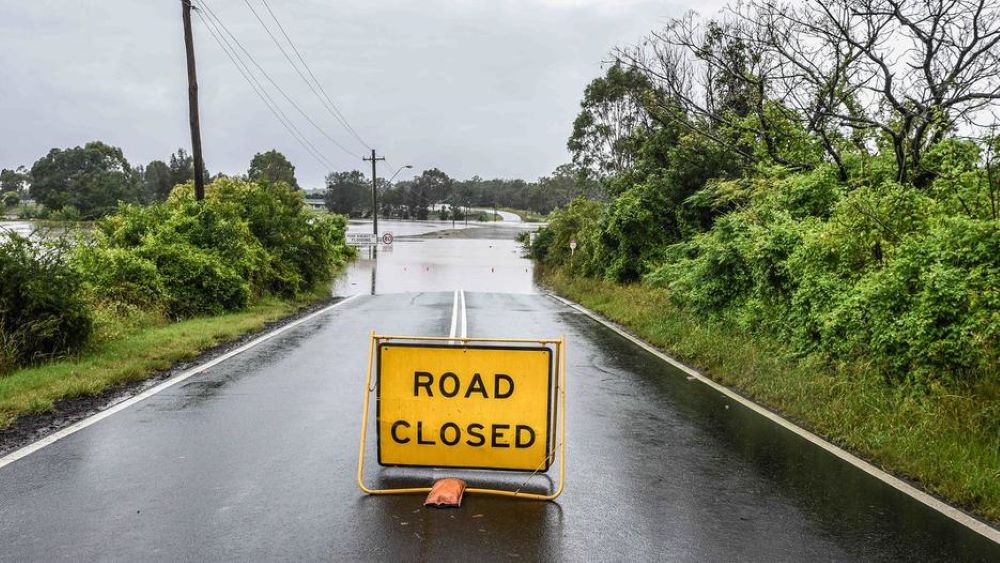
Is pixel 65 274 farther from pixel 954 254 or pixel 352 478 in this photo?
pixel 954 254

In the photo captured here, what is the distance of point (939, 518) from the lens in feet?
16.2

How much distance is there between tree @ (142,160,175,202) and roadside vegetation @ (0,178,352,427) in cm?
9179

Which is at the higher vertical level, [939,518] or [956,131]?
[956,131]

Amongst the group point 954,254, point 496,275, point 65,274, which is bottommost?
point 496,275

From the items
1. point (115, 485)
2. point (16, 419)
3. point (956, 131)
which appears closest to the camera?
point (115, 485)

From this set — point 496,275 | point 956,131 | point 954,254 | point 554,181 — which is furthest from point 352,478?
point 554,181

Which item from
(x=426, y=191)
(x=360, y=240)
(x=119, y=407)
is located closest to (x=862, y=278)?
(x=119, y=407)

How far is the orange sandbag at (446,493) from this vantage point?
497cm

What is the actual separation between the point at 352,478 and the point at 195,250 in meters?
13.6

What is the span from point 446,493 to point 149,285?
1240 centimetres

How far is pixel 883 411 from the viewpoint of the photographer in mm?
7160

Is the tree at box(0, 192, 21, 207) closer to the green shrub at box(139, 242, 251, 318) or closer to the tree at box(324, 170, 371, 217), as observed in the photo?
the green shrub at box(139, 242, 251, 318)

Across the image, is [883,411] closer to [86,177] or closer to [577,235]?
[577,235]

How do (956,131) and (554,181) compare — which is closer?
(956,131)
